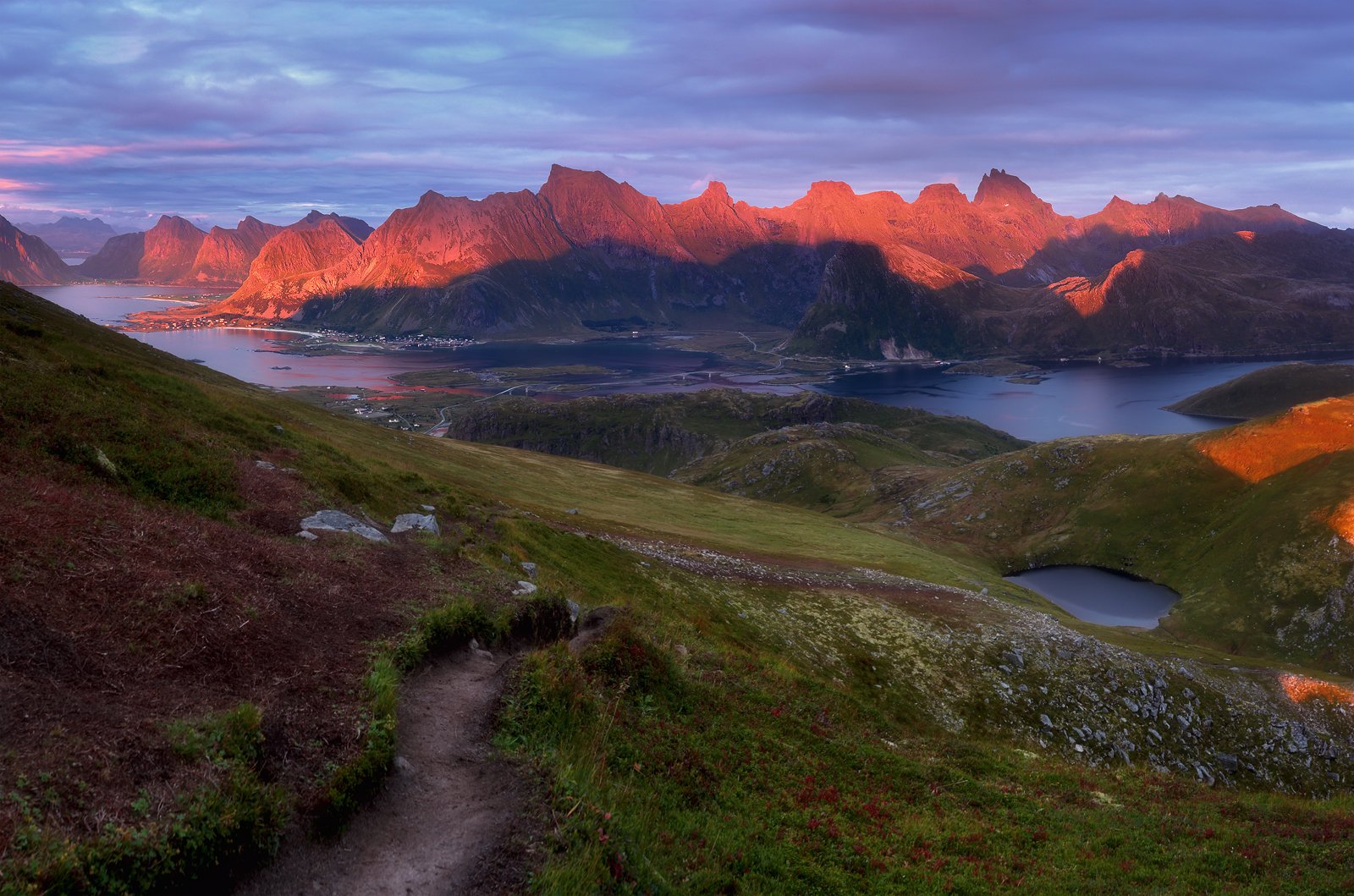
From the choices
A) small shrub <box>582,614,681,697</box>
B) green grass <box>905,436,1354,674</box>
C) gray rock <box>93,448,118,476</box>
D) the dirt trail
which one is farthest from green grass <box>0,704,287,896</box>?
green grass <box>905,436,1354,674</box>

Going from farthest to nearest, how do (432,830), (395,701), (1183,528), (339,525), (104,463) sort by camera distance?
(1183,528) < (339,525) < (104,463) < (395,701) < (432,830)

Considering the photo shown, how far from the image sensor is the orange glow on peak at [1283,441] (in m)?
127

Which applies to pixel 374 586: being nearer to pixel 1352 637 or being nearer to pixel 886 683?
pixel 886 683

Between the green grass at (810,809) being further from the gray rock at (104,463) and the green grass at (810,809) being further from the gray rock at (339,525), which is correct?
the gray rock at (104,463)

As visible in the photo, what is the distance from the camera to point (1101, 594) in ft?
378

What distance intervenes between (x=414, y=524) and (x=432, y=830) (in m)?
21.1

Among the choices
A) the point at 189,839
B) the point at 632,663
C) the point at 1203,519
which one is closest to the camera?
the point at 189,839

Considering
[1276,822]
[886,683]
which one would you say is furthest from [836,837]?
[886,683]

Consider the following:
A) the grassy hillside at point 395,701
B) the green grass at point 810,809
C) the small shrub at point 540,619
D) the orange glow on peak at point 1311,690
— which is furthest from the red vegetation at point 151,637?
the orange glow on peak at point 1311,690

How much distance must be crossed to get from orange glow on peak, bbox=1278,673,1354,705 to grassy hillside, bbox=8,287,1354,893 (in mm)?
15254

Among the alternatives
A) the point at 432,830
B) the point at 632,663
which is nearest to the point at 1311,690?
the point at 632,663

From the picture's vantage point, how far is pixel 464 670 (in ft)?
63.7

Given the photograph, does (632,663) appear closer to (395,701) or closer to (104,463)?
(395,701)

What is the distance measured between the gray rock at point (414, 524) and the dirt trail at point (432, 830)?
15.7m
